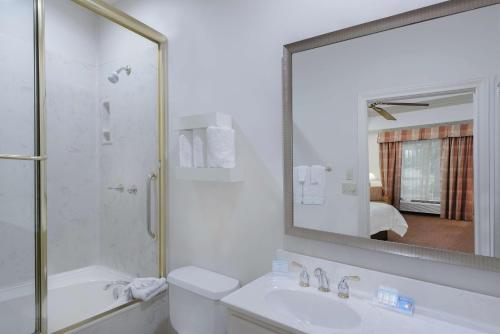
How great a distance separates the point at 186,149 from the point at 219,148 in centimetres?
24

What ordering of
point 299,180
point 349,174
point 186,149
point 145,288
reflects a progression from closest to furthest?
point 349,174
point 299,180
point 186,149
point 145,288

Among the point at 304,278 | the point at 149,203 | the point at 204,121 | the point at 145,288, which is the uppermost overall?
the point at 204,121

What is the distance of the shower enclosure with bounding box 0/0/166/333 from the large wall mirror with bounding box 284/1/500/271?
3.55 feet

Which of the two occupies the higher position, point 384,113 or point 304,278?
point 384,113

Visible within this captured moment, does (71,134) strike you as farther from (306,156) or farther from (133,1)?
(306,156)

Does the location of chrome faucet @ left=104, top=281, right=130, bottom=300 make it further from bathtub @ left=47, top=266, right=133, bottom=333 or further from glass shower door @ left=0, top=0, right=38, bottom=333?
glass shower door @ left=0, top=0, right=38, bottom=333

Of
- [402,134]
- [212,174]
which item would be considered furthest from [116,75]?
[402,134]

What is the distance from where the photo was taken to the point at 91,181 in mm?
2246

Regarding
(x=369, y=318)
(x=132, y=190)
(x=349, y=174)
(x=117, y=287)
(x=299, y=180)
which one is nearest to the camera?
(x=369, y=318)

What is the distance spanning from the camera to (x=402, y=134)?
4.12ft

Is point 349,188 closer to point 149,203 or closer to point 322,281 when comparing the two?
point 322,281

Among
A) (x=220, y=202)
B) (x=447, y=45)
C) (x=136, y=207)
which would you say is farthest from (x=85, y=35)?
(x=447, y=45)

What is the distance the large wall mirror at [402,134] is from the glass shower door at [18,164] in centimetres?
127

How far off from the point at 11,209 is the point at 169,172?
34.1 inches
